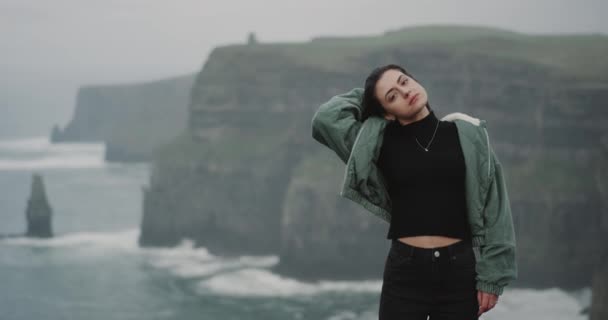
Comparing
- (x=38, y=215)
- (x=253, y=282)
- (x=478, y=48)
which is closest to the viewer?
(x=253, y=282)

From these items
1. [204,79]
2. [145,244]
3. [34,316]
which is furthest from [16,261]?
[204,79]

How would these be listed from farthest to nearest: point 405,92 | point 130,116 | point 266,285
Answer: point 130,116
point 266,285
point 405,92

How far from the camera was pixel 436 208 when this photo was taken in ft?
16.5

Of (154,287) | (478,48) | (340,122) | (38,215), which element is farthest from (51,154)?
(340,122)

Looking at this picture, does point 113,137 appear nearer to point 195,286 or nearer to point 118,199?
point 118,199

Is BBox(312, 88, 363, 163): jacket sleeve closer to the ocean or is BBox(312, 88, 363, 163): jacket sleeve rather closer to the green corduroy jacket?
the green corduroy jacket

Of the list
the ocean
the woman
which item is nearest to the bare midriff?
the woman

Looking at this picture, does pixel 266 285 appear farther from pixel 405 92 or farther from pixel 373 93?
pixel 405 92

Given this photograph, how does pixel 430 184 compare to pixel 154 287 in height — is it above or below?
above

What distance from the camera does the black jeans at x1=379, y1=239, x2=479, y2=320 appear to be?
4.95 m

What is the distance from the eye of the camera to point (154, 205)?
94.0 m

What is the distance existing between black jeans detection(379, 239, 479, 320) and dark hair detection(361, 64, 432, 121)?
85 centimetres

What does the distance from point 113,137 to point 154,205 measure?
70.6 m

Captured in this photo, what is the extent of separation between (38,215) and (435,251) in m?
108
